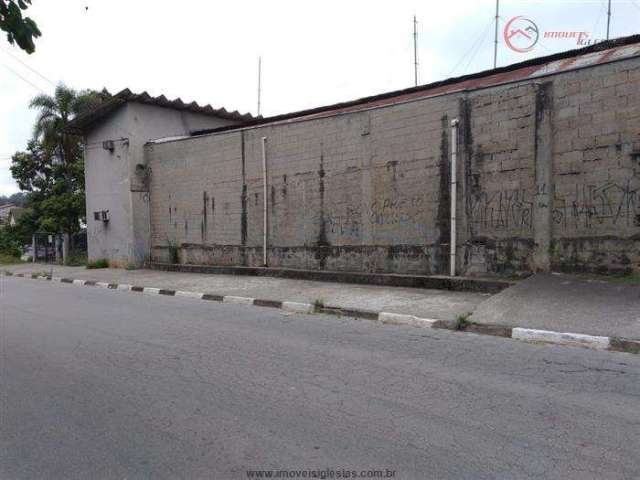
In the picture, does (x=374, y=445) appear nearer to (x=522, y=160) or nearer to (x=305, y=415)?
(x=305, y=415)

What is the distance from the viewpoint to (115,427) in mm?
3805

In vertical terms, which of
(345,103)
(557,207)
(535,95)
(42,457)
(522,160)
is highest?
(345,103)

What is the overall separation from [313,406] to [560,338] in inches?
140

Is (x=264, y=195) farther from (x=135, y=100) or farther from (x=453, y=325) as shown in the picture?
(x=453, y=325)

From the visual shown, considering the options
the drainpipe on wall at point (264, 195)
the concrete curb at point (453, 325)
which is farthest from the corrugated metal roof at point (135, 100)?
the concrete curb at point (453, 325)

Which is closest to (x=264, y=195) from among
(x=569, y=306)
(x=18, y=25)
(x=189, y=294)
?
(x=189, y=294)

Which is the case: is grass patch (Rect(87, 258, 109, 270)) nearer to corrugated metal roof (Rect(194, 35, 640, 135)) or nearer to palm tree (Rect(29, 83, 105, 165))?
palm tree (Rect(29, 83, 105, 165))

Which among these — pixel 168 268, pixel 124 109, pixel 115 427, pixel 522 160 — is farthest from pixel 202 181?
pixel 115 427

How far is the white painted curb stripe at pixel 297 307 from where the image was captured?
8.95m

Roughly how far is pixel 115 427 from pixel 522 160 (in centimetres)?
843

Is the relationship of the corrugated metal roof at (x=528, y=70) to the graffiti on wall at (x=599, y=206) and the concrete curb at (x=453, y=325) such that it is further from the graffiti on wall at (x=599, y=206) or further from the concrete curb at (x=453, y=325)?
the concrete curb at (x=453, y=325)

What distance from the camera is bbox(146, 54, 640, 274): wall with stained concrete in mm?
8594

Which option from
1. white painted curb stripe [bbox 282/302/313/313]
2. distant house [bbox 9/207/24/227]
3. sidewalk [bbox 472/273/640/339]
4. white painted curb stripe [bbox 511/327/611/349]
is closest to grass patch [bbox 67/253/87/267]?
distant house [bbox 9/207/24/227]

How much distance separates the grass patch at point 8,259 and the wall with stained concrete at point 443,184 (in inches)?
754
